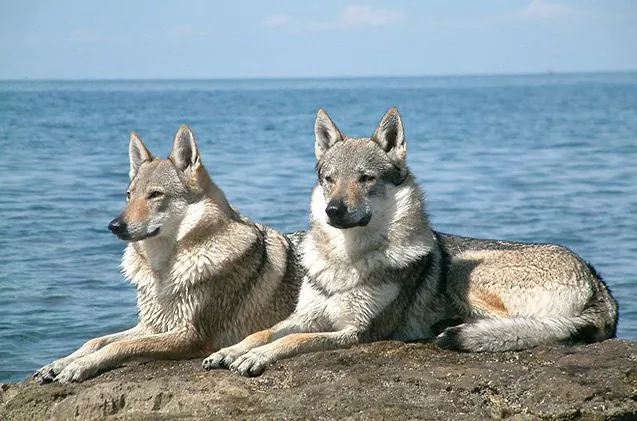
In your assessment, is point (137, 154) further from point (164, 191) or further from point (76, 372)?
point (76, 372)

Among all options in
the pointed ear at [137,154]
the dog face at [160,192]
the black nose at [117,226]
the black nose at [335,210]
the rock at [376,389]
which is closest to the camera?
the rock at [376,389]

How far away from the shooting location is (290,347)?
828 centimetres

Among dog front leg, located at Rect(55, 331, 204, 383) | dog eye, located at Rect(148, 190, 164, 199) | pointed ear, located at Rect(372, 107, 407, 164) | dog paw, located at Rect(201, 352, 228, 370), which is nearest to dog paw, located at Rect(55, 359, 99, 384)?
dog front leg, located at Rect(55, 331, 204, 383)

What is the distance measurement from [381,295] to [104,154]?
26873mm

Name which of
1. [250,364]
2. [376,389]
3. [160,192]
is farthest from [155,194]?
[376,389]

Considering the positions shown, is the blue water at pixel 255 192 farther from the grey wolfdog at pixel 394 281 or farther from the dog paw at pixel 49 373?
the grey wolfdog at pixel 394 281

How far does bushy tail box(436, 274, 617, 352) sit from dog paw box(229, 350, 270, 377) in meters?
1.34

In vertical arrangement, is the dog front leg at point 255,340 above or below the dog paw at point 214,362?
above

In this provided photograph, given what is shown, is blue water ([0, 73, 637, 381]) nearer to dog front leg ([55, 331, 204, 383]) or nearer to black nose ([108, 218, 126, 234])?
dog front leg ([55, 331, 204, 383])

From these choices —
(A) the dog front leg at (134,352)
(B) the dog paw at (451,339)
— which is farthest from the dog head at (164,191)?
(B) the dog paw at (451,339)

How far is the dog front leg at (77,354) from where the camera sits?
8.52 meters

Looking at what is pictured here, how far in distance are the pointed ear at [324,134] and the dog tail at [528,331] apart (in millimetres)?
1880

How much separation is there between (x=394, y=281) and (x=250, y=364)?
1.39 m

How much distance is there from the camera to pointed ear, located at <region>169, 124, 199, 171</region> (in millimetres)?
9242
